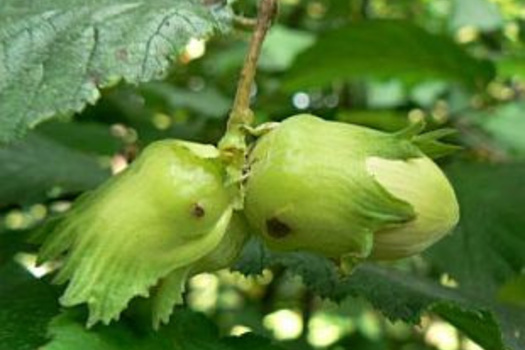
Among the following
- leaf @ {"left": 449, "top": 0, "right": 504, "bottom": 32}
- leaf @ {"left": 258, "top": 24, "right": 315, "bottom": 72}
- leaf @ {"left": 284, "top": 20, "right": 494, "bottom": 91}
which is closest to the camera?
leaf @ {"left": 284, "top": 20, "right": 494, "bottom": 91}

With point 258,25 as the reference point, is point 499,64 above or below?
below

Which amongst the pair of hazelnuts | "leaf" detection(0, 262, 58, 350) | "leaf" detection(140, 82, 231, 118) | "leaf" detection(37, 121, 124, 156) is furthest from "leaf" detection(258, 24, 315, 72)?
the pair of hazelnuts

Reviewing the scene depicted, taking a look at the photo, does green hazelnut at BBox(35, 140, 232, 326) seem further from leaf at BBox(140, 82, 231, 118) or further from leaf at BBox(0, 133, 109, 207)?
leaf at BBox(140, 82, 231, 118)

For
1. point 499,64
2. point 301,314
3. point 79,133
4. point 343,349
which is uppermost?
point 79,133

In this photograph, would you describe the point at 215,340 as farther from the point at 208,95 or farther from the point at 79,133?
the point at 208,95

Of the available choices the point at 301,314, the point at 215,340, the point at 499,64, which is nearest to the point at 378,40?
the point at 499,64

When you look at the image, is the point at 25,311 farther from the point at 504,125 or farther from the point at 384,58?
the point at 504,125

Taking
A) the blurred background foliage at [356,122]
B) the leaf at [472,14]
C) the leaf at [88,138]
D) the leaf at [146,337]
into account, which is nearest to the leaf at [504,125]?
the blurred background foliage at [356,122]
